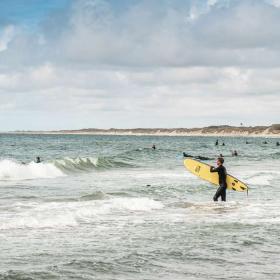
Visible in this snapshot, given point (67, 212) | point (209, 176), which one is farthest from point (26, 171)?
point (67, 212)

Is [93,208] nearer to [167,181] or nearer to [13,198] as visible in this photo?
[13,198]

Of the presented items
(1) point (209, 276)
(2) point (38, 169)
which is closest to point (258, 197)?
(1) point (209, 276)

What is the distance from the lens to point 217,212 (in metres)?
18.6

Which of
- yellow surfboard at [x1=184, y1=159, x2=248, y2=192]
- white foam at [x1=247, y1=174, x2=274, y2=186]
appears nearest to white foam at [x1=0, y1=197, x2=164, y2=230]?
yellow surfboard at [x1=184, y1=159, x2=248, y2=192]

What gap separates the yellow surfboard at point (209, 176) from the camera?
Result: 2472 centimetres

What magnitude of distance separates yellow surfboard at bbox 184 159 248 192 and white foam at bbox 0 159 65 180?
10.6m

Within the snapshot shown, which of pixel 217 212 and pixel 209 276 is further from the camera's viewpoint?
pixel 217 212

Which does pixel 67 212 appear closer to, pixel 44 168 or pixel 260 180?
pixel 260 180

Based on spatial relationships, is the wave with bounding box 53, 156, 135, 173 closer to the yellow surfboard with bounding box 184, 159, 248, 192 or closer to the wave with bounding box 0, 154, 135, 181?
the wave with bounding box 0, 154, 135, 181

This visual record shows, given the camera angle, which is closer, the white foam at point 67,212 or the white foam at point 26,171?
the white foam at point 67,212

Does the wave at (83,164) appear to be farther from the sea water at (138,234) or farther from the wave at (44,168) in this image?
the sea water at (138,234)

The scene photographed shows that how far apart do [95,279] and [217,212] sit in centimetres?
942

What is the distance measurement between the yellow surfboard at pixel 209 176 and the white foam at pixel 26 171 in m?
10.6

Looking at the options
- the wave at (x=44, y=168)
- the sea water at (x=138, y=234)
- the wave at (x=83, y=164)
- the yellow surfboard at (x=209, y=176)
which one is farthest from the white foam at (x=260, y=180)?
the wave at (x=83, y=164)
